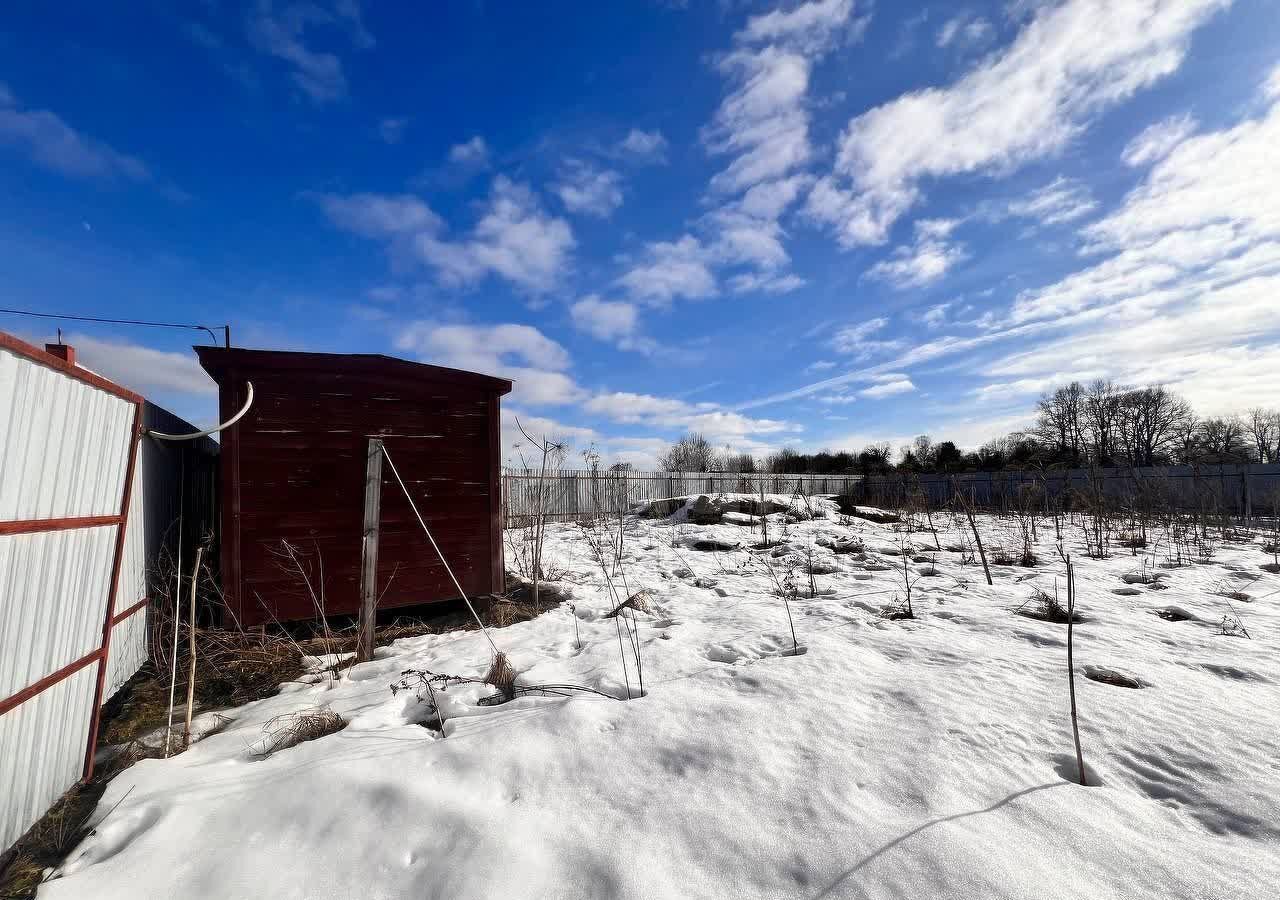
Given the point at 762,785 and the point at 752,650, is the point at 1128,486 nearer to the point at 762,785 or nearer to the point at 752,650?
the point at 752,650

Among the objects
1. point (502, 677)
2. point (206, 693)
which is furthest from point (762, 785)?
point (206, 693)

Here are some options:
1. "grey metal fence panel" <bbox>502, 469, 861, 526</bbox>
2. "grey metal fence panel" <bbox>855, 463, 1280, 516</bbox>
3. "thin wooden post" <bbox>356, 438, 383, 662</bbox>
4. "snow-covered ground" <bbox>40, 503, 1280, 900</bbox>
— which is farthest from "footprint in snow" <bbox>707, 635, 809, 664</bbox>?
"grey metal fence panel" <bbox>502, 469, 861, 526</bbox>

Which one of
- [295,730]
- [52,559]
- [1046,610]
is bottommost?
[295,730]

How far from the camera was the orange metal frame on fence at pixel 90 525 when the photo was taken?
78.2 inches

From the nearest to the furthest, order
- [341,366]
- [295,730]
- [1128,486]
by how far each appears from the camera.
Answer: [295,730]
[341,366]
[1128,486]

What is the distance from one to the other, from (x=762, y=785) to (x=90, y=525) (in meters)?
3.37

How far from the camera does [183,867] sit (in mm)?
1785

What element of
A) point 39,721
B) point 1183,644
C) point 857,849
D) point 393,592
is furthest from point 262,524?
point 1183,644

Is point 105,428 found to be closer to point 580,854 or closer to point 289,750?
point 289,750

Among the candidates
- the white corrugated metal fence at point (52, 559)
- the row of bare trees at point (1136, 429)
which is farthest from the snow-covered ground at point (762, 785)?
the row of bare trees at point (1136, 429)

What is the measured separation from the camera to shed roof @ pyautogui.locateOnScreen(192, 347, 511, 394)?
4.40 m

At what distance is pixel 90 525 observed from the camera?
2537mm

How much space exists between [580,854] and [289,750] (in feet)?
5.82

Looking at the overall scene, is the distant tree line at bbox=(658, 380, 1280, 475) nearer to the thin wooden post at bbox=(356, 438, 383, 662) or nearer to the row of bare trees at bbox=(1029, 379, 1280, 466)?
the row of bare trees at bbox=(1029, 379, 1280, 466)
